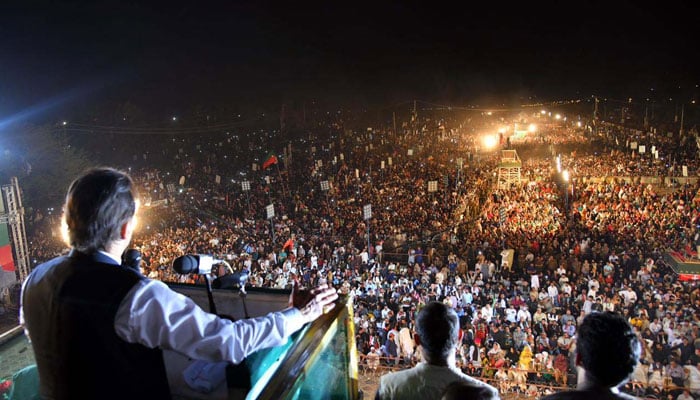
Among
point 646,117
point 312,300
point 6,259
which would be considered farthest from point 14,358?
point 646,117

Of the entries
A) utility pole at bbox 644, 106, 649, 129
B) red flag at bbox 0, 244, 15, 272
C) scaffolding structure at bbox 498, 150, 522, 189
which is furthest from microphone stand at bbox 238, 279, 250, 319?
utility pole at bbox 644, 106, 649, 129

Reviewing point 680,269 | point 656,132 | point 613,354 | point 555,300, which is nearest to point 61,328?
point 613,354

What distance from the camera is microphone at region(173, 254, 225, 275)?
1867mm

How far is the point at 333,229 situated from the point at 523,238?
6680mm

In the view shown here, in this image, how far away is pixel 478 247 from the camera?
12320mm

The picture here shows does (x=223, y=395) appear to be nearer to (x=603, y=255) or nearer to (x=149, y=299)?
(x=149, y=299)

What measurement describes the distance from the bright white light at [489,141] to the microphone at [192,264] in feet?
123

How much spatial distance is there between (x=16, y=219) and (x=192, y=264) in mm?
11129

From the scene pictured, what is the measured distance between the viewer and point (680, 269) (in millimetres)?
9516

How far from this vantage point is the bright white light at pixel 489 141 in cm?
3703

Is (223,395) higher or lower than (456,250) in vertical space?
higher

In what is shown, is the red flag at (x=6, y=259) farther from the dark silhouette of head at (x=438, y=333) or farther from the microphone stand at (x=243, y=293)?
the dark silhouette of head at (x=438, y=333)

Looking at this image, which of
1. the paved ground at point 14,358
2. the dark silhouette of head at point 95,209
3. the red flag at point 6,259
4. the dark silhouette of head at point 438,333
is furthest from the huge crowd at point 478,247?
the red flag at point 6,259

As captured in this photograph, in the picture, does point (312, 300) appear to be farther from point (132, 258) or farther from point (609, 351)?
point (132, 258)
